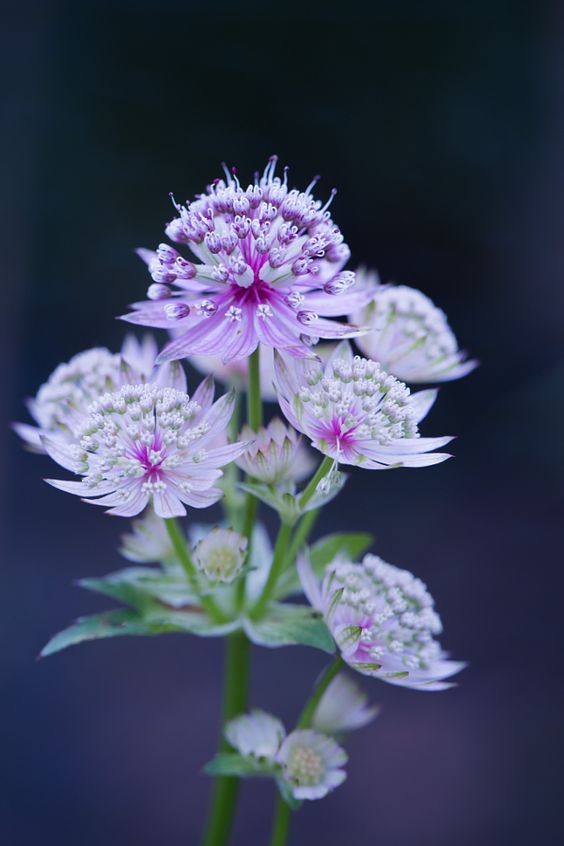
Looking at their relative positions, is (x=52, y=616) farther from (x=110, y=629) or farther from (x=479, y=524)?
(x=110, y=629)

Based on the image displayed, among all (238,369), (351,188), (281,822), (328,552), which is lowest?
(281,822)

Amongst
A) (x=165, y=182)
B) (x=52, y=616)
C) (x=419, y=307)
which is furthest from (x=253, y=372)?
(x=165, y=182)

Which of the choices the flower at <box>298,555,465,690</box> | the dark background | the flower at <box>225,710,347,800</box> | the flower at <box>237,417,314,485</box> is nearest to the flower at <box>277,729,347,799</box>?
the flower at <box>225,710,347,800</box>

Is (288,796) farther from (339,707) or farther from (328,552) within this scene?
(328,552)

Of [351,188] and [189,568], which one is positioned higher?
[351,188]

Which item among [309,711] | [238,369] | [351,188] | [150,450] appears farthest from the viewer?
[351,188]

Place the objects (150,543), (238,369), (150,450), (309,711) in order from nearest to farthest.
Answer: (150,450), (309,711), (150,543), (238,369)

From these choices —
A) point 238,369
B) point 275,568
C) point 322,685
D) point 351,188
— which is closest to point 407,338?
point 238,369
